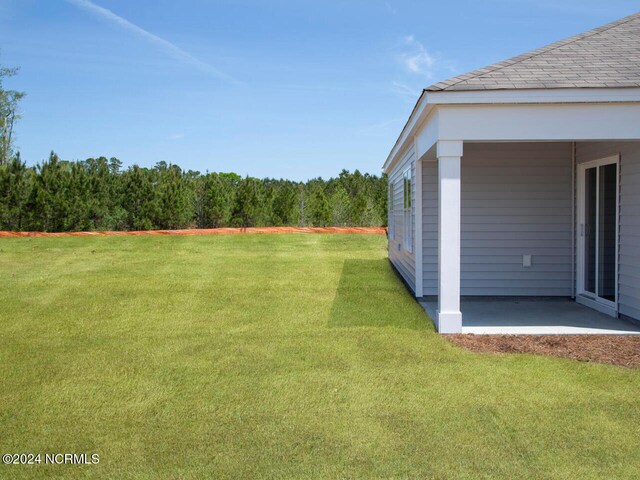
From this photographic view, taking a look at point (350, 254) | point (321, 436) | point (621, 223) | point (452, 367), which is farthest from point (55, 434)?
point (350, 254)

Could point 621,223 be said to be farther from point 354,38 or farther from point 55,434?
point 354,38

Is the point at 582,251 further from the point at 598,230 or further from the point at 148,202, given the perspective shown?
the point at 148,202

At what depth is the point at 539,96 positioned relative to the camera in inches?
225

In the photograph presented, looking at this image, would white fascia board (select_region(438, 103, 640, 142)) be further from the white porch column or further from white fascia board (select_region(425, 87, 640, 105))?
the white porch column

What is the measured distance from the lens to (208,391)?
4.32 metres

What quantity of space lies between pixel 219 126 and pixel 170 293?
20880 mm

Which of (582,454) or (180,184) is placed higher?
(180,184)

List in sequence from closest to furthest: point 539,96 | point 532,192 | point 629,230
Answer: point 539,96 < point 629,230 < point 532,192

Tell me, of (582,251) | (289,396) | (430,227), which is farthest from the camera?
(430,227)

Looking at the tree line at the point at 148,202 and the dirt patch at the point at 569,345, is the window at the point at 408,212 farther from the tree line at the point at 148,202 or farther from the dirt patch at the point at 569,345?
the tree line at the point at 148,202

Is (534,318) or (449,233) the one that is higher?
(449,233)

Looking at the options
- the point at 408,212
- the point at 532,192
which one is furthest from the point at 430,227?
the point at 532,192

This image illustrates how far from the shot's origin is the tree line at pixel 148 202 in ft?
62.9

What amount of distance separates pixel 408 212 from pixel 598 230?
314cm
